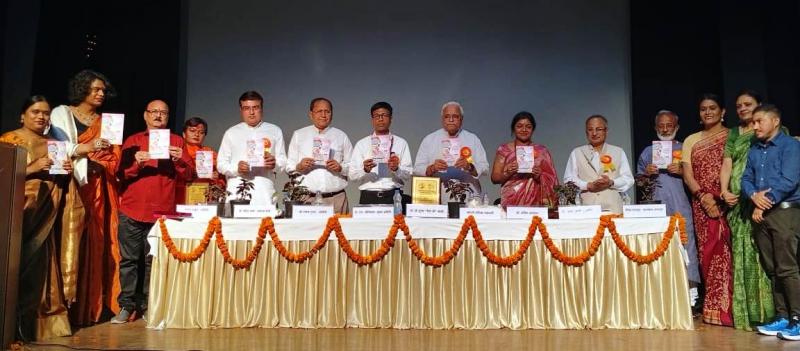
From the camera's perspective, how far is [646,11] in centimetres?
602

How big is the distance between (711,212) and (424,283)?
2.08 m

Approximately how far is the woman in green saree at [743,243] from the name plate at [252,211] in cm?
289

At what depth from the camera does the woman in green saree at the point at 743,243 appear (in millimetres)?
3914

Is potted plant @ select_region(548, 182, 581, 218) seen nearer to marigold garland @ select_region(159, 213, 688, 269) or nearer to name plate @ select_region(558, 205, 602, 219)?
name plate @ select_region(558, 205, 602, 219)

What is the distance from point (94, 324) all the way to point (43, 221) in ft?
2.80

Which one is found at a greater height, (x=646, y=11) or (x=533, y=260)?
(x=646, y=11)

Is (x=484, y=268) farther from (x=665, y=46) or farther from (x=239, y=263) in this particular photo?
(x=665, y=46)

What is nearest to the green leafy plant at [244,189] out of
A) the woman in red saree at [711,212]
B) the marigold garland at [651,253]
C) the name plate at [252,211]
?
the name plate at [252,211]

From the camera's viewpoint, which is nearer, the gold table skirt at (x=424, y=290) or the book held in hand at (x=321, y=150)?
the gold table skirt at (x=424, y=290)

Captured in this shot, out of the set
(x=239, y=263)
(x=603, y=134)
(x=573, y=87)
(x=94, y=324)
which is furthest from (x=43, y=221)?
(x=573, y=87)

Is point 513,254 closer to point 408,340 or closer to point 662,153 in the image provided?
point 408,340

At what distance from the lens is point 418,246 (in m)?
3.71

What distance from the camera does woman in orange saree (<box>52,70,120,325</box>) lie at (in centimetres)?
404

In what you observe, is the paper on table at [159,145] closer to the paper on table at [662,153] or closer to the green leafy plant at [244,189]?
the green leafy plant at [244,189]
